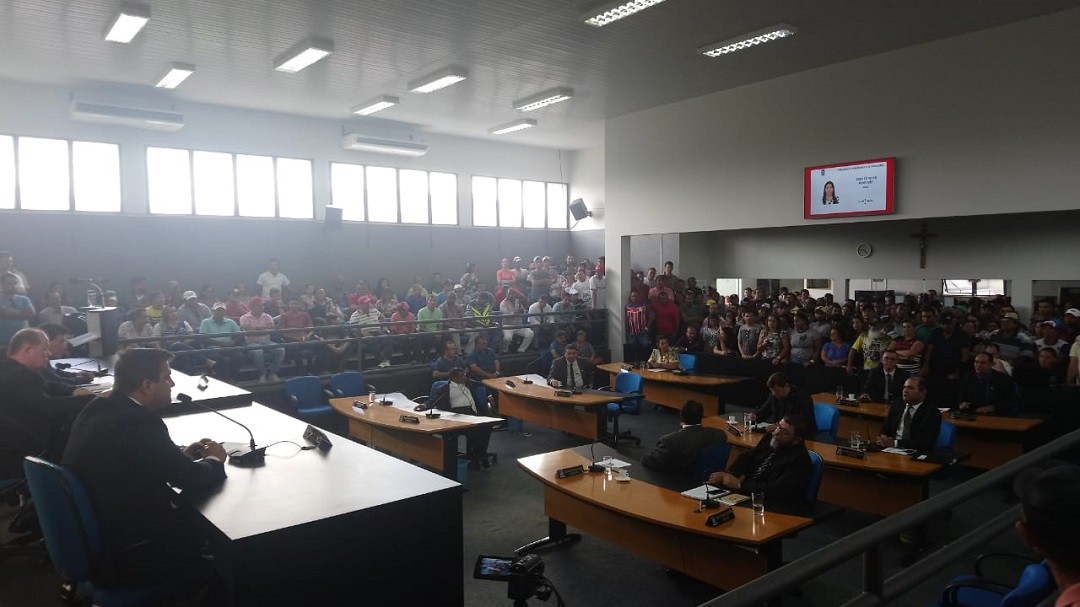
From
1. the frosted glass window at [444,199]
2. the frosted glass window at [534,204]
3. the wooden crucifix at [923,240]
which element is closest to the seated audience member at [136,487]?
the wooden crucifix at [923,240]

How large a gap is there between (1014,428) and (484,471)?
16.3 feet

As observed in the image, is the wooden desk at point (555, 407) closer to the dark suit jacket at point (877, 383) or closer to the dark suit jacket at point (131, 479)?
the dark suit jacket at point (877, 383)

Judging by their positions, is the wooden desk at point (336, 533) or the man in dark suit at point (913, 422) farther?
the man in dark suit at point (913, 422)

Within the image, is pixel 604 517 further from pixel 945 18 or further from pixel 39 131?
pixel 39 131

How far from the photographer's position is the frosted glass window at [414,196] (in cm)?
1589

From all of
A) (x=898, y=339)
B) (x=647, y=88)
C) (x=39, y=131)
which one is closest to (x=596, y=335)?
(x=647, y=88)

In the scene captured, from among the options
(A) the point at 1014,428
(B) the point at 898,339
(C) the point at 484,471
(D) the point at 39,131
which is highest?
(D) the point at 39,131

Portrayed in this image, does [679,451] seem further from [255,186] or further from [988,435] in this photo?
[255,186]

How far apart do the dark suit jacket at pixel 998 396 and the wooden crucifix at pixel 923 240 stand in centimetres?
621

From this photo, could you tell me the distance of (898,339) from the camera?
8594 millimetres

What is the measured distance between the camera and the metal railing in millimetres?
1295

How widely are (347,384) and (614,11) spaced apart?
5.35 metres

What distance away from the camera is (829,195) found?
9727 mm

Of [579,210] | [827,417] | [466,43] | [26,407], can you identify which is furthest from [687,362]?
[579,210]
